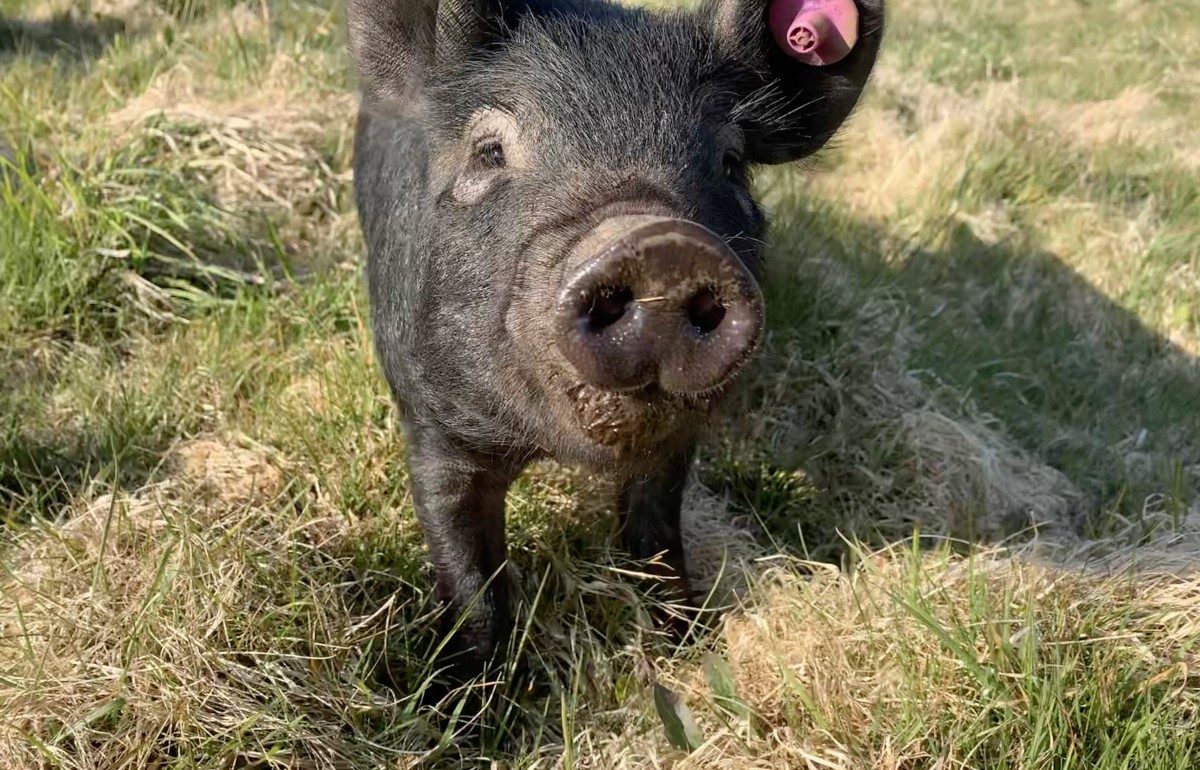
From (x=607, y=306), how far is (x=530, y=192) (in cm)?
47

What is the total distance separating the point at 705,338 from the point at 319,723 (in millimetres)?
1447

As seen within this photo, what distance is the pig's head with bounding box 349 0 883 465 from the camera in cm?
198

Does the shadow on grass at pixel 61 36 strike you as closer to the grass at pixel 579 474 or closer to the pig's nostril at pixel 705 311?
the grass at pixel 579 474

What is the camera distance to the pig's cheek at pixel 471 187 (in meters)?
2.48

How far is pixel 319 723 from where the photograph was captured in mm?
2629

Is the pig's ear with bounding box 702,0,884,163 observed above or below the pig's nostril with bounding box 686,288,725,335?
above

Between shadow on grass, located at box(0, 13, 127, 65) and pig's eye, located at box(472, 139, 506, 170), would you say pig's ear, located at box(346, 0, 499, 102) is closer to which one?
pig's eye, located at box(472, 139, 506, 170)

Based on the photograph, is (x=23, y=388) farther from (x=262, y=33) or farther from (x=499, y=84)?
(x=262, y=33)

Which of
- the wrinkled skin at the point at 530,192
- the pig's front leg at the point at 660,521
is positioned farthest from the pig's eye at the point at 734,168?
the pig's front leg at the point at 660,521

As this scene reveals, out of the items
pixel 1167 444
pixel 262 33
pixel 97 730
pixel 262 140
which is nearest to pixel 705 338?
pixel 97 730

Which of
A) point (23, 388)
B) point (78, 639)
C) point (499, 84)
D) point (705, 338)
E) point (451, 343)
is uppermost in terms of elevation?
point (499, 84)

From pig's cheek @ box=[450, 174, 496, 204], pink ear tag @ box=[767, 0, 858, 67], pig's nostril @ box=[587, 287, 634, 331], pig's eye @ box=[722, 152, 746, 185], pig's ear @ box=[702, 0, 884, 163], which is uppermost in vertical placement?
pink ear tag @ box=[767, 0, 858, 67]

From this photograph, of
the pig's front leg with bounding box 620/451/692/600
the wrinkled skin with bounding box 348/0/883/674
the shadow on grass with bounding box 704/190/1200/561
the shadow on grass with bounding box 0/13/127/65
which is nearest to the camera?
the wrinkled skin with bounding box 348/0/883/674

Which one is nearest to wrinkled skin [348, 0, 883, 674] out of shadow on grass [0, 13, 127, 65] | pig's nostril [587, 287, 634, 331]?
pig's nostril [587, 287, 634, 331]
